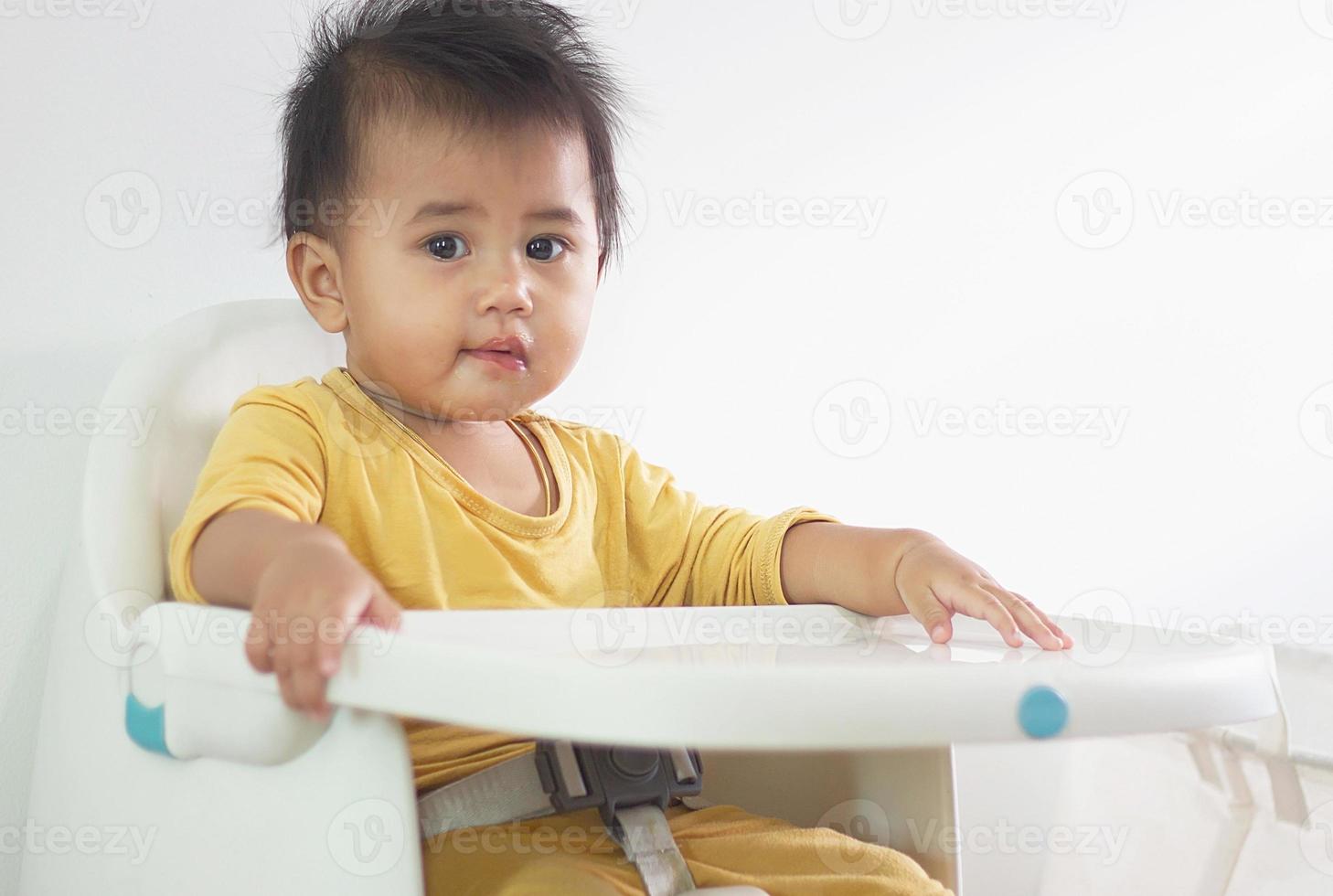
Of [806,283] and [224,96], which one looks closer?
[224,96]

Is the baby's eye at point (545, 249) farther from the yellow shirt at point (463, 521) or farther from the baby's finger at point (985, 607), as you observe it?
the baby's finger at point (985, 607)

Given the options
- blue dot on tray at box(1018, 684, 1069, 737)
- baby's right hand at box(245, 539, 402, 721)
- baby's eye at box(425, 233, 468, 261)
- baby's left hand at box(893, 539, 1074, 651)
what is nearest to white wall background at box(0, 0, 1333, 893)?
baby's eye at box(425, 233, 468, 261)

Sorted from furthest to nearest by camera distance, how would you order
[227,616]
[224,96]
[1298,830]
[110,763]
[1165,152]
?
[1165,152] → [1298,830] → [224,96] → [110,763] → [227,616]

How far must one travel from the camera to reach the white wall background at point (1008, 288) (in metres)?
1.20

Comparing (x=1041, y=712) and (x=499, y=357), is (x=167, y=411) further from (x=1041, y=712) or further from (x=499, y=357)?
(x=1041, y=712)

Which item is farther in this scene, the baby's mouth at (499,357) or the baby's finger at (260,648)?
the baby's mouth at (499,357)

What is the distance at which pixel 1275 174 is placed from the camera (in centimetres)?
138

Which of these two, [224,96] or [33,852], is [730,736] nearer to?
[33,852]

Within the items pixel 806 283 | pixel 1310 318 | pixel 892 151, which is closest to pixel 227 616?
pixel 806 283

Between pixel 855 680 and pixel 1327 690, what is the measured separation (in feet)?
3.16

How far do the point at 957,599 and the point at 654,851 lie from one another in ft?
0.69

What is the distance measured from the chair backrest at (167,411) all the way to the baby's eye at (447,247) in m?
0.15

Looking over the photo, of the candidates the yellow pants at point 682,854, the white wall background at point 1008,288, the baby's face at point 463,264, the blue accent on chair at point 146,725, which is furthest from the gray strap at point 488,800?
the white wall background at point 1008,288

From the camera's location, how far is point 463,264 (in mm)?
762
